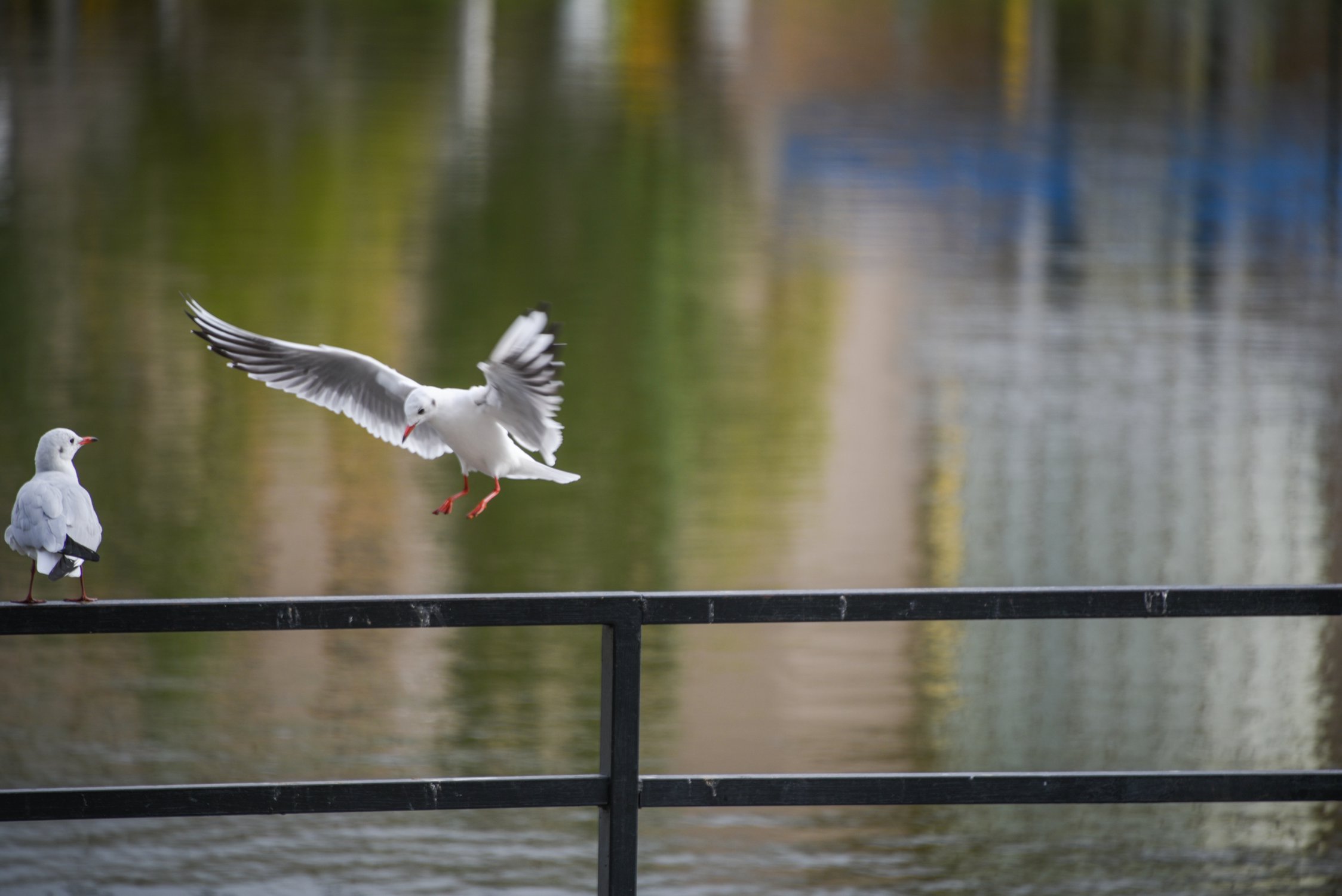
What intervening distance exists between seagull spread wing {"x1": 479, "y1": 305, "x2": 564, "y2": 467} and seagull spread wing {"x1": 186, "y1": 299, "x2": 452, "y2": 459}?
0.22 metres

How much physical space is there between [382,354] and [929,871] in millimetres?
6579

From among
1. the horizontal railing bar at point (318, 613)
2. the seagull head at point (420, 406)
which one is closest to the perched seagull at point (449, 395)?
the seagull head at point (420, 406)

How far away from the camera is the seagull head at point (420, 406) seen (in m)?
2.34

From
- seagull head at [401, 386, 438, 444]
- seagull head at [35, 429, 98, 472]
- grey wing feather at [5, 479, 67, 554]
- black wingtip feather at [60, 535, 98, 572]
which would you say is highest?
seagull head at [401, 386, 438, 444]

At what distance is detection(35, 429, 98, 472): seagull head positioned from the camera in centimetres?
224

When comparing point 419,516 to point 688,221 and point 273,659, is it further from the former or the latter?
point 688,221

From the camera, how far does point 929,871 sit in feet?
15.1

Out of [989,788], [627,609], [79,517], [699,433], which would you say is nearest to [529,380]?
[627,609]

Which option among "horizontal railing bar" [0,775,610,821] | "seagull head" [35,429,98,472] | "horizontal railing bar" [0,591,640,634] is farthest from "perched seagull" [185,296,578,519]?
"horizontal railing bar" [0,775,610,821]

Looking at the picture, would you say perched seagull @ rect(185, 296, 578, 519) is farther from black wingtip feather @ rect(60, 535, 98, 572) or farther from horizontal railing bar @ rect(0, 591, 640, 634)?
black wingtip feather @ rect(60, 535, 98, 572)

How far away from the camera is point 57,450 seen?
→ 2.24m

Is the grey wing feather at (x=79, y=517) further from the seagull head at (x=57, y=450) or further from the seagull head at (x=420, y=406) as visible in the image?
the seagull head at (x=420, y=406)

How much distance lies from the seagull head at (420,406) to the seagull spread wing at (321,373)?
0.14 meters

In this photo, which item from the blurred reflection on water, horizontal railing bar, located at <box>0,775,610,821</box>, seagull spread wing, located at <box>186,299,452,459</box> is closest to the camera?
horizontal railing bar, located at <box>0,775,610,821</box>
